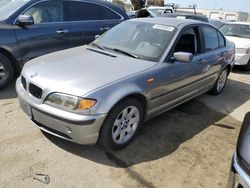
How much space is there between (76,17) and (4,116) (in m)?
2.76

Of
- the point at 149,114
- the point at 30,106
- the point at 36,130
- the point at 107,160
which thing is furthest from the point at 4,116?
the point at 149,114

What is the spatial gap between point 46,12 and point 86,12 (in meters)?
0.95

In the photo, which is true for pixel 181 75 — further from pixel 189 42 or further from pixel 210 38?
pixel 210 38

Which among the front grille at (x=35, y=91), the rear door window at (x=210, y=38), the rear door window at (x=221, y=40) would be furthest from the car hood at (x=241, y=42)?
the front grille at (x=35, y=91)

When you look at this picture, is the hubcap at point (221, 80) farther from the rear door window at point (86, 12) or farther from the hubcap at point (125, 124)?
the hubcap at point (125, 124)

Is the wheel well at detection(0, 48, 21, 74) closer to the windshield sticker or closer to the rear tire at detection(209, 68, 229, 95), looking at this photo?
the windshield sticker

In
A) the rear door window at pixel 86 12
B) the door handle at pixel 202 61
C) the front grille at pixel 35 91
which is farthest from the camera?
the rear door window at pixel 86 12

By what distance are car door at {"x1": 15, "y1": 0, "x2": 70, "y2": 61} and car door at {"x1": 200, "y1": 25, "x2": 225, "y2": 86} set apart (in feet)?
9.09

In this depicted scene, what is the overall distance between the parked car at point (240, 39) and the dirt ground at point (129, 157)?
418 cm

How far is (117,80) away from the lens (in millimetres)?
3092

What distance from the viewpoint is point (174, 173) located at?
10.1 ft

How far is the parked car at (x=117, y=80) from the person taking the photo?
2887mm

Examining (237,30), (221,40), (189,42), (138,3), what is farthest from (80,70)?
(138,3)

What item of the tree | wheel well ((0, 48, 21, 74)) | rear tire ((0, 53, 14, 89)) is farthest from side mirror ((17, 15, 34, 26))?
the tree
